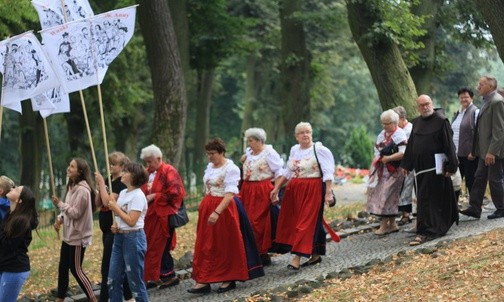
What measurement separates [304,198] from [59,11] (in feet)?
13.1

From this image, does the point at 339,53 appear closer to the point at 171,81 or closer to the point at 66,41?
the point at 171,81

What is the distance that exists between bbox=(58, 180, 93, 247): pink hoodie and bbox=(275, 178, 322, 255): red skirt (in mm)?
2941

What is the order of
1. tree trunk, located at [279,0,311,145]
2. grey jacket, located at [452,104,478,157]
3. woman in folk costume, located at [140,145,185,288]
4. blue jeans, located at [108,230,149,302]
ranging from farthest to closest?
tree trunk, located at [279,0,311,145] → grey jacket, located at [452,104,478,157] → woman in folk costume, located at [140,145,185,288] → blue jeans, located at [108,230,149,302]

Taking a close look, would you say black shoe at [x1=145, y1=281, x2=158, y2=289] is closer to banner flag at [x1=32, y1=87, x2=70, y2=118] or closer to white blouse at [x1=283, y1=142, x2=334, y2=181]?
white blouse at [x1=283, y1=142, x2=334, y2=181]

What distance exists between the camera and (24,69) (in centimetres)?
1150

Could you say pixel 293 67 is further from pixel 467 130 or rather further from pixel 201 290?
pixel 201 290

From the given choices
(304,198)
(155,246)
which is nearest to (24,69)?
(155,246)

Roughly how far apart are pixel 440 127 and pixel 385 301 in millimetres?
4524

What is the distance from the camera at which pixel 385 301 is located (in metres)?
9.92

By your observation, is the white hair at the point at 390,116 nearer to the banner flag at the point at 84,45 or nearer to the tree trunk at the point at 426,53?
the banner flag at the point at 84,45

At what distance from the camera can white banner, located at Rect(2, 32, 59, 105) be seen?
11.5 meters

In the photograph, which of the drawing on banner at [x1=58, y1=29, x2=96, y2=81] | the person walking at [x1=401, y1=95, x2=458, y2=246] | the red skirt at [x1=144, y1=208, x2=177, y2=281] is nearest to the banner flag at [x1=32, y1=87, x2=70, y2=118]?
the drawing on banner at [x1=58, y1=29, x2=96, y2=81]

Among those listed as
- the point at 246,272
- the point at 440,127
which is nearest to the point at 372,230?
the point at 440,127

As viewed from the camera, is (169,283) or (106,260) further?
(169,283)
